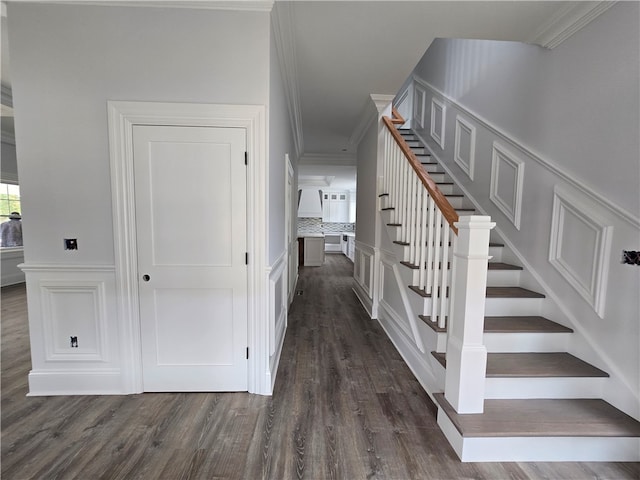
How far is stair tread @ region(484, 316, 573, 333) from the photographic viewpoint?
1.92 m

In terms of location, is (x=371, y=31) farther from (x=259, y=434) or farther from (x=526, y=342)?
(x=259, y=434)

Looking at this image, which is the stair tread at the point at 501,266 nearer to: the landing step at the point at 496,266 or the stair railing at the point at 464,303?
the landing step at the point at 496,266

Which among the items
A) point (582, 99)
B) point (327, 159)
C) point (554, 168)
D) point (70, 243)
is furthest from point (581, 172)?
point (327, 159)

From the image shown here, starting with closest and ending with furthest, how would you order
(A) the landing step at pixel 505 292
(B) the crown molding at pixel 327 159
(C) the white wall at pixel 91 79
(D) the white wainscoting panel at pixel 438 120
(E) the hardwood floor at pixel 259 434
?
1. (E) the hardwood floor at pixel 259 434
2. (C) the white wall at pixel 91 79
3. (A) the landing step at pixel 505 292
4. (D) the white wainscoting panel at pixel 438 120
5. (B) the crown molding at pixel 327 159

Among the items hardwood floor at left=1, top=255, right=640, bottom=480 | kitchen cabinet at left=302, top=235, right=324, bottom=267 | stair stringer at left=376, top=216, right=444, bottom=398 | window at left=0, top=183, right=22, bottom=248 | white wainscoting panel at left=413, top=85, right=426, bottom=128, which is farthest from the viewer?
kitchen cabinet at left=302, top=235, right=324, bottom=267

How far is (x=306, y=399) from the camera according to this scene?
77.3 inches

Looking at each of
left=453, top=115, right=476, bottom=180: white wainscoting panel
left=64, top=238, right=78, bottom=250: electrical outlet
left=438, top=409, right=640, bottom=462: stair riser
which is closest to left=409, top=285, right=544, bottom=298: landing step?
left=438, top=409, right=640, bottom=462: stair riser

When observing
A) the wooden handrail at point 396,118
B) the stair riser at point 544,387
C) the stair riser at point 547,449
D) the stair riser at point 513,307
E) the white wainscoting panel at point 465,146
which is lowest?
the stair riser at point 547,449

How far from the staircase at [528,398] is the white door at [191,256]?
56.2 inches

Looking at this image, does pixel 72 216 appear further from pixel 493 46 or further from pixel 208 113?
pixel 493 46

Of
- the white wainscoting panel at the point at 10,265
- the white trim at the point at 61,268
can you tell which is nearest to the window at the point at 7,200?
the white wainscoting panel at the point at 10,265

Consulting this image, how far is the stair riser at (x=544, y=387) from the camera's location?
1703 millimetres

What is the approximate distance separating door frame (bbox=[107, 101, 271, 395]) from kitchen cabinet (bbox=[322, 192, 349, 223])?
31.6 feet

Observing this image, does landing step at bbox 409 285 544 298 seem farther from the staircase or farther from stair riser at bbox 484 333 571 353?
stair riser at bbox 484 333 571 353
